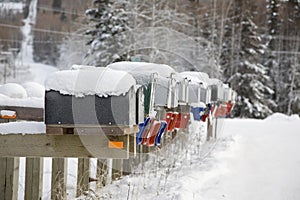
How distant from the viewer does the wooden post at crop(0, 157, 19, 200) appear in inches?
162

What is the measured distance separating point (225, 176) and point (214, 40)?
17.5 metres

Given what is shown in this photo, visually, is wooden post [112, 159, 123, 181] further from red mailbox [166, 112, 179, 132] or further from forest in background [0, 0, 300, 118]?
forest in background [0, 0, 300, 118]

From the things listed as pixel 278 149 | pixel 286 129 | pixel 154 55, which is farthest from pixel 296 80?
pixel 278 149

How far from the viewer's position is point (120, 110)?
111 inches

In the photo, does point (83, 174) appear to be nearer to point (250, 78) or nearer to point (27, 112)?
point (27, 112)

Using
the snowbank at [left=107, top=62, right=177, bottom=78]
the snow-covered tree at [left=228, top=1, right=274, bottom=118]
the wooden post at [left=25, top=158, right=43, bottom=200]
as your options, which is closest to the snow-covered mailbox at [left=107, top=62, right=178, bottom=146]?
the snowbank at [left=107, top=62, right=177, bottom=78]

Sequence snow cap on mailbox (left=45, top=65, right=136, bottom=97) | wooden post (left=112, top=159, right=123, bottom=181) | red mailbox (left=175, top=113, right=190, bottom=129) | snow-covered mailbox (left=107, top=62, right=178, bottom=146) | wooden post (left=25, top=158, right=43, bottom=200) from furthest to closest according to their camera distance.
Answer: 1. wooden post (left=112, top=159, right=123, bottom=181)
2. red mailbox (left=175, top=113, right=190, bottom=129)
3. wooden post (left=25, top=158, right=43, bottom=200)
4. snow-covered mailbox (left=107, top=62, right=178, bottom=146)
5. snow cap on mailbox (left=45, top=65, right=136, bottom=97)

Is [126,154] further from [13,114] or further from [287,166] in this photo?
[287,166]

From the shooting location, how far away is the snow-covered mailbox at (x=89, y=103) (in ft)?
9.23

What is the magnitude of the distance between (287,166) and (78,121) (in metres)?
4.67

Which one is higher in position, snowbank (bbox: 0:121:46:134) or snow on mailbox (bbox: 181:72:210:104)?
snow on mailbox (bbox: 181:72:210:104)

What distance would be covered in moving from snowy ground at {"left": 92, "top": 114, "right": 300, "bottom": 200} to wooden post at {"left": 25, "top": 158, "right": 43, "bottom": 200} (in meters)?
0.60

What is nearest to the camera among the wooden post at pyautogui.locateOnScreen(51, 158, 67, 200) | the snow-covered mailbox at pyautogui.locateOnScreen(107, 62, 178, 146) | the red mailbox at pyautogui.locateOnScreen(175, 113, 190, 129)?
the snow-covered mailbox at pyautogui.locateOnScreen(107, 62, 178, 146)

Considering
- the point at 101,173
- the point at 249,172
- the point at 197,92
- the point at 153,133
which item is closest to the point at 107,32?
the point at 249,172
